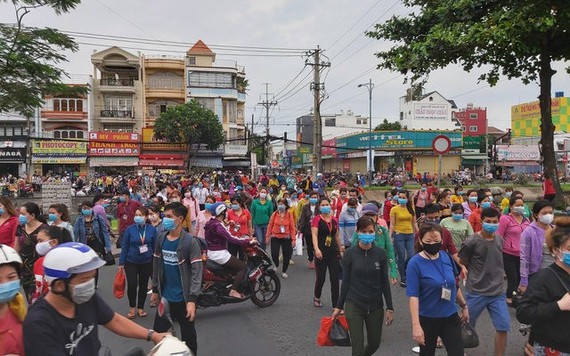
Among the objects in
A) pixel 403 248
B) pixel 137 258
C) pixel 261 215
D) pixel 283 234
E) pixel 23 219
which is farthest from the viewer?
pixel 261 215

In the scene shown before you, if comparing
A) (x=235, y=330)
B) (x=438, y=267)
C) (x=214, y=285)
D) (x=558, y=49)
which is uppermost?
(x=558, y=49)

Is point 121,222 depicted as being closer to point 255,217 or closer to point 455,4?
point 255,217

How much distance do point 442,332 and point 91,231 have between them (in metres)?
6.45

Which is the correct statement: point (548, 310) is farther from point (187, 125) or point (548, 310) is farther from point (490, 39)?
point (187, 125)

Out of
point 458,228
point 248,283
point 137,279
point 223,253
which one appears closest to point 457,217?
point 458,228

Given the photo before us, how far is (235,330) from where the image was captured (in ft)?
20.2

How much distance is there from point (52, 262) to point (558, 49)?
48.8 feet

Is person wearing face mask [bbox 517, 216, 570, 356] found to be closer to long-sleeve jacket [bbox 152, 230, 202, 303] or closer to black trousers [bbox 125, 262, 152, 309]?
long-sleeve jacket [bbox 152, 230, 202, 303]

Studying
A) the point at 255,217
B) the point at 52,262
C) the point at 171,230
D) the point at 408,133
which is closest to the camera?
the point at 52,262

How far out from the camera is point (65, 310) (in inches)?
102

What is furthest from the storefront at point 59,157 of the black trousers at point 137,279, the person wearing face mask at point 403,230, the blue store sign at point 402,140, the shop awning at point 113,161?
the person wearing face mask at point 403,230

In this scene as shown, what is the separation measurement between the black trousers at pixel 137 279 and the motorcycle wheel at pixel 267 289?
167cm

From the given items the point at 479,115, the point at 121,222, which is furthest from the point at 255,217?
the point at 479,115

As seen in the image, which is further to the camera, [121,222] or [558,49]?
[558,49]
